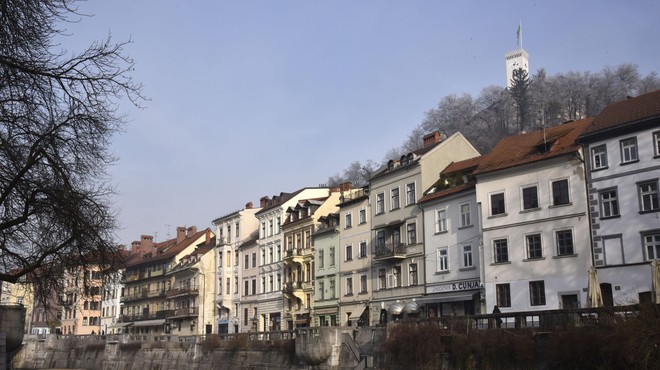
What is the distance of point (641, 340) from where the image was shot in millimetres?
21750

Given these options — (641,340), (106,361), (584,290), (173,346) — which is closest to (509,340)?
(641,340)

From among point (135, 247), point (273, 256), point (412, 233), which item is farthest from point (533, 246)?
point (135, 247)

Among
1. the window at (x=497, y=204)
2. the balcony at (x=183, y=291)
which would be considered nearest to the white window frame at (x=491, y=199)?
the window at (x=497, y=204)

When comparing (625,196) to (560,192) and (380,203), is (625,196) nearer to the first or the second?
(560,192)

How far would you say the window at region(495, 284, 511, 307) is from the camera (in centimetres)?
4031

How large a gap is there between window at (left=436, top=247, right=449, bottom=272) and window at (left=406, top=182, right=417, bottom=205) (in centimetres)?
489

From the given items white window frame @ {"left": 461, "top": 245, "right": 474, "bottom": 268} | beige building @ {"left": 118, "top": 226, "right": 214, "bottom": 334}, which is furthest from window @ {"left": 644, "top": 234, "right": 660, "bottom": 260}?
beige building @ {"left": 118, "top": 226, "right": 214, "bottom": 334}

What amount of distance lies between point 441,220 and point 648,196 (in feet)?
48.5

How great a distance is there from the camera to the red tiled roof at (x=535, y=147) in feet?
131

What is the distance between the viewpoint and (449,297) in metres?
45.1

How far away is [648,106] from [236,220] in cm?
4907

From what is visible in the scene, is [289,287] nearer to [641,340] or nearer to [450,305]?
[450,305]

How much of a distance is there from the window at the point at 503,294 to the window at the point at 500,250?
1520mm

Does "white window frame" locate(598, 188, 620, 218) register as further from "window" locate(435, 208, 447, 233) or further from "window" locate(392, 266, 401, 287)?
"window" locate(392, 266, 401, 287)
